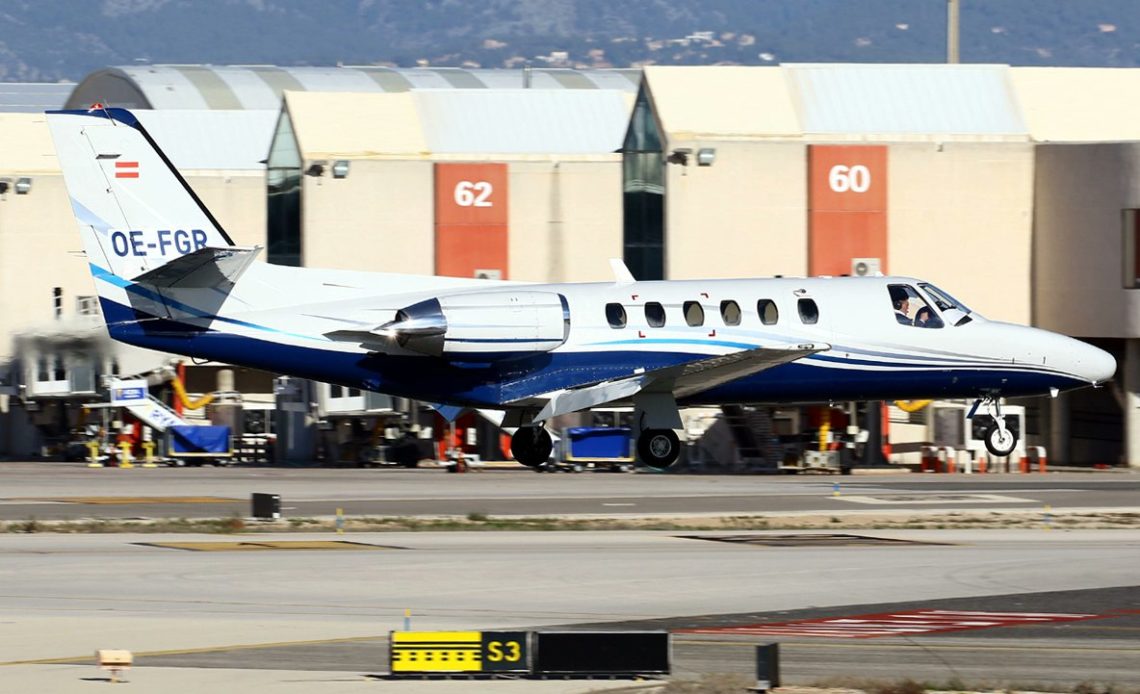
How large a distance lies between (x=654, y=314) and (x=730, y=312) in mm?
1519

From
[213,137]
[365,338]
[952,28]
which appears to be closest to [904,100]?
[952,28]

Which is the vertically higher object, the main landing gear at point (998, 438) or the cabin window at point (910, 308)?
the cabin window at point (910, 308)

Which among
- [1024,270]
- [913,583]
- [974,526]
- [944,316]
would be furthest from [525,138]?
[913,583]

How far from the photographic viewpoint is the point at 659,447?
36.2m

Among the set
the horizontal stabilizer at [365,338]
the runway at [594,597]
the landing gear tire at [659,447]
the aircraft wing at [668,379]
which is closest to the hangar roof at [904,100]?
the aircraft wing at [668,379]

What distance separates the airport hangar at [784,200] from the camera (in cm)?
5303

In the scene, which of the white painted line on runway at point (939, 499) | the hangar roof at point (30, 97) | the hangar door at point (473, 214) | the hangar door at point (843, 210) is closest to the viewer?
the white painted line on runway at point (939, 499)

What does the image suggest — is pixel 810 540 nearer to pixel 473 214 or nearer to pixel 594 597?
pixel 594 597

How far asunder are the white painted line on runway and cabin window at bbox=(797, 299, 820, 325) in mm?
3714

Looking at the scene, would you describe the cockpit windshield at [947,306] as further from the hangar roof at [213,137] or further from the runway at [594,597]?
the hangar roof at [213,137]

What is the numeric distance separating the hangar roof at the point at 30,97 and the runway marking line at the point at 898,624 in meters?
81.7

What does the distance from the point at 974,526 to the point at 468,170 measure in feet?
87.1

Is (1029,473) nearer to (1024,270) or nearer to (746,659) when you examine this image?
(1024,270)

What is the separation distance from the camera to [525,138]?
68438mm
